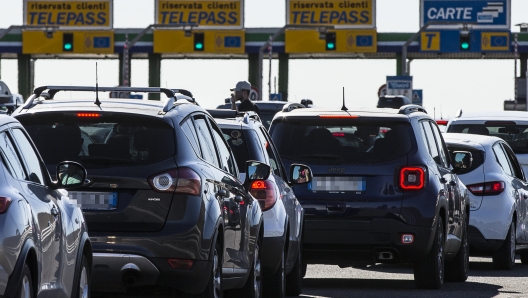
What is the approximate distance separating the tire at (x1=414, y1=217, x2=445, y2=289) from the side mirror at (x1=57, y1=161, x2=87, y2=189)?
19.6ft

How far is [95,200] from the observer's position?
8625 mm

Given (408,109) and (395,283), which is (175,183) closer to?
(408,109)

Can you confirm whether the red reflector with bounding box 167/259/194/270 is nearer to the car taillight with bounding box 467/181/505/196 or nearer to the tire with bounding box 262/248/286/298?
the tire with bounding box 262/248/286/298

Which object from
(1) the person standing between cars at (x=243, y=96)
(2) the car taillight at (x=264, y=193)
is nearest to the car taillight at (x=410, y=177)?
(2) the car taillight at (x=264, y=193)

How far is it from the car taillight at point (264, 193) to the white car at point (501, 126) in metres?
8.78

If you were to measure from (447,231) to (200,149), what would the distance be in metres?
5.14

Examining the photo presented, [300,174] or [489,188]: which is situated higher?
[300,174]

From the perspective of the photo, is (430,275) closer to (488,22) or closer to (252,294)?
(252,294)

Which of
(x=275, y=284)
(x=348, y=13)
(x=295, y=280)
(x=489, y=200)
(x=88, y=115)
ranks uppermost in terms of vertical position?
(x=348, y=13)

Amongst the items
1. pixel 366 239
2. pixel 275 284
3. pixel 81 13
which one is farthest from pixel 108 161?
pixel 81 13

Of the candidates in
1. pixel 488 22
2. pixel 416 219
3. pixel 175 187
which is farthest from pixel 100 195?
pixel 488 22

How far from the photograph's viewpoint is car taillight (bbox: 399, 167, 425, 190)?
42.2 feet

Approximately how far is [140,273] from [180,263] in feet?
0.78

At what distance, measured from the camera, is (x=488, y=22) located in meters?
60.1
